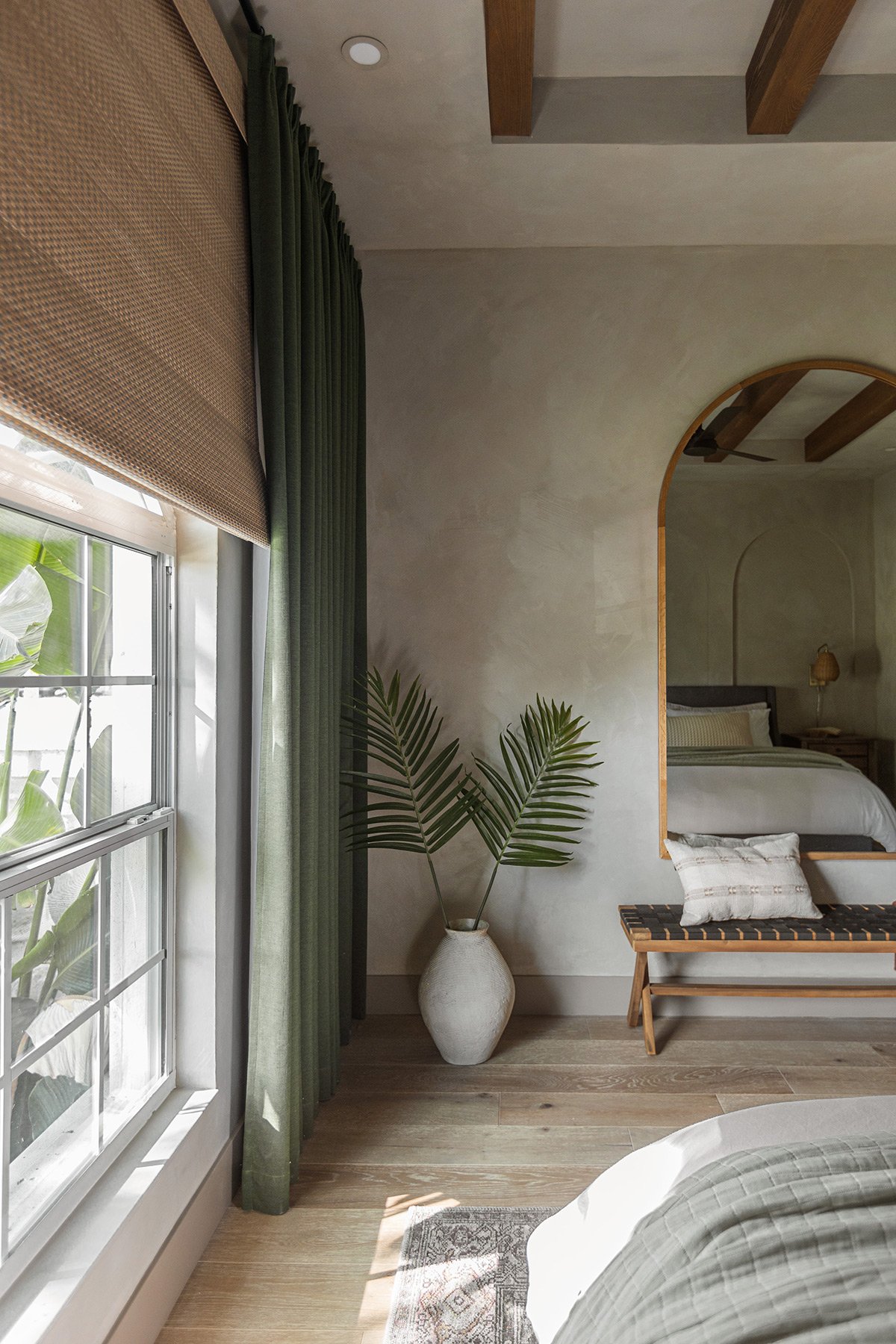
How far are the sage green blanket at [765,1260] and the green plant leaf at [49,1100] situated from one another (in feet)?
2.75

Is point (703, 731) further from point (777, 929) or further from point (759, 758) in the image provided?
point (777, 929)

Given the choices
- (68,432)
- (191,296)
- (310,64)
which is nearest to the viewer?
(68,432)

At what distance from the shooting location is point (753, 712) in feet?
9.69

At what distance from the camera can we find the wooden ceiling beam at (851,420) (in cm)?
296

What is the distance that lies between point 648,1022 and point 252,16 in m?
2.87

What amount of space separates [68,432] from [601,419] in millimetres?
2253

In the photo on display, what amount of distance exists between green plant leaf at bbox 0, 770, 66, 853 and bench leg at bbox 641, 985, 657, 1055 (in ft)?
6.37

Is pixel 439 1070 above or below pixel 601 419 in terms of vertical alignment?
below

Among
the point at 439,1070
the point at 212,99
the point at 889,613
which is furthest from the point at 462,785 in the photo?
the point at 212,99

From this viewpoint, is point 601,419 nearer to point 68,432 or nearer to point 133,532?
point 133,532

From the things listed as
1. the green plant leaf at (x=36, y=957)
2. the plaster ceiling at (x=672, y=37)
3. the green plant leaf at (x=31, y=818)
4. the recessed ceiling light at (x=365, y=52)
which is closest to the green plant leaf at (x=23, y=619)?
the green plant leaf at (x=31, y=818)

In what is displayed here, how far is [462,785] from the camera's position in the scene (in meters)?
2.94

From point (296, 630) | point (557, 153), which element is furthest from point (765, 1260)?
point (557, 153)

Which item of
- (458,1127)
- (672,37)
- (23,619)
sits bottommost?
(458,1127)
